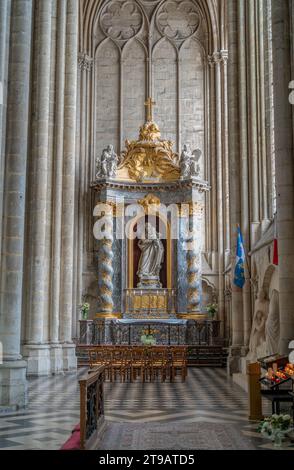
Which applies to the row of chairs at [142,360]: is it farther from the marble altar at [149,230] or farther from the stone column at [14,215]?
the marble altar at [149,230]

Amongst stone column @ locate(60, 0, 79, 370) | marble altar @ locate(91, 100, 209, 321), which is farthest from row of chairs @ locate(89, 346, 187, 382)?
marble altar @ locate(91, 100, 209, 321)

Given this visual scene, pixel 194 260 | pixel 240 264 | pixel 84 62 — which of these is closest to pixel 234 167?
pixel 240 264

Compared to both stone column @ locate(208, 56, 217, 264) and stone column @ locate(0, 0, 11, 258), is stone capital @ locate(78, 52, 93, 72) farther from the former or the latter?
stone column @ locate(0, 0, 11, 258)

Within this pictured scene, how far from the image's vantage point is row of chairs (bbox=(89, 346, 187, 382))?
17.4 meters

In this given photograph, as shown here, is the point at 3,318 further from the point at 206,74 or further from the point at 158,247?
the point at 206,74

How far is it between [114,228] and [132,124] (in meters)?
6.06

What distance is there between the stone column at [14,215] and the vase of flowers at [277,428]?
4.86m

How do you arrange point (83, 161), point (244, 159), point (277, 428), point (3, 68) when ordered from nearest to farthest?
point (277, 428)
point (3, 68)
point (244, 159)
point (83, 161)

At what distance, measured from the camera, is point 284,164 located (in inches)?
546

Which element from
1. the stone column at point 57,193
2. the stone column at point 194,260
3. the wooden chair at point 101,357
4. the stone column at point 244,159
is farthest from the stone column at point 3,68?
the stone column at point 194,260

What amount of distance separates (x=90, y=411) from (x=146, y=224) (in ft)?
72.8

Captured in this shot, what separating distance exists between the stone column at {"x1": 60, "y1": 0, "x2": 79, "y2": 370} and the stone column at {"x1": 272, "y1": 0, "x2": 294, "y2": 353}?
32.2 feet

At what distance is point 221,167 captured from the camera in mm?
30672

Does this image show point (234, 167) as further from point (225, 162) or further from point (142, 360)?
point (225, 162)
